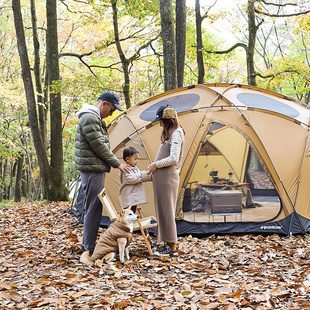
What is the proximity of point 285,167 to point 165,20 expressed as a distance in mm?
3886

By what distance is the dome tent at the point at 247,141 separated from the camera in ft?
20.1

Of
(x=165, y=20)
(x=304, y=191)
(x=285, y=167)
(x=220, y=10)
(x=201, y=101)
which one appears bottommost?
(x=304, y=191)

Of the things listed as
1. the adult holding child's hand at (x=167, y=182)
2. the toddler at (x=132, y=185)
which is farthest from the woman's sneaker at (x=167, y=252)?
the toddler at (x=132, y=185)

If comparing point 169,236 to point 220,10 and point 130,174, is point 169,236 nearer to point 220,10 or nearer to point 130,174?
point 130,174

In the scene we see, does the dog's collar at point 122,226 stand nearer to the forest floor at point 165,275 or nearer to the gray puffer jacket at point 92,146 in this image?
the forest floor at point 165,275

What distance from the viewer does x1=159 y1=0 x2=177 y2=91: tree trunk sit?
7.99 meters

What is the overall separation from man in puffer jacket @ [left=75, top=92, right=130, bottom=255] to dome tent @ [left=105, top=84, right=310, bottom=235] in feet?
5.77

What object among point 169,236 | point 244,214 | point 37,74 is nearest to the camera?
point 169,236

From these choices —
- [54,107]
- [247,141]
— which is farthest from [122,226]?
[54,107]

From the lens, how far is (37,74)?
12938 mm

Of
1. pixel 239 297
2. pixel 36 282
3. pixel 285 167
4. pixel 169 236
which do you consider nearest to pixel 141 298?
pixel 239 297

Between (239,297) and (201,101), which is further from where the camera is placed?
(201,101)

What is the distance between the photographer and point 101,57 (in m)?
15.8

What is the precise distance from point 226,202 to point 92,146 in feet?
8.97
